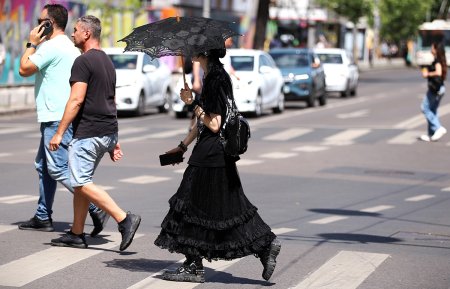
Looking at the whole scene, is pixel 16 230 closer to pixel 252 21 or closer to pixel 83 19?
pixel 83 19

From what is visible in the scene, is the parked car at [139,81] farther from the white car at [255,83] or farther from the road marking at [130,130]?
the road marking at [130,130]

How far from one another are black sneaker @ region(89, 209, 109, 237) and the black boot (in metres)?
2.00

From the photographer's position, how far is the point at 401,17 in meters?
82.9

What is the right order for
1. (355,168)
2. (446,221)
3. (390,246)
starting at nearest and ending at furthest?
(390,246) < (446,221) < (355,168)

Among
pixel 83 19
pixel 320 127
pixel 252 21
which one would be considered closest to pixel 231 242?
pixel 83 19

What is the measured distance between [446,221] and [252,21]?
55.9m

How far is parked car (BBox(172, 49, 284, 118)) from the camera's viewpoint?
90.7 ft

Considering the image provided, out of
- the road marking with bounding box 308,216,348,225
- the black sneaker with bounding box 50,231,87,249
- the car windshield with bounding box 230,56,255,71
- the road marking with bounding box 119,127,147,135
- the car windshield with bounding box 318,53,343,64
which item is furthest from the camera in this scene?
the car windshield with bounding box 318,53,343,64

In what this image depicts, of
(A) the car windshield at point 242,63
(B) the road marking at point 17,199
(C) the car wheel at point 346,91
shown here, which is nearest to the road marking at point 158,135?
(A) the car windshield at point 242,63

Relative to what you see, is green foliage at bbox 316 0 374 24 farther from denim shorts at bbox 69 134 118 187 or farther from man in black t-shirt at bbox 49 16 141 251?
denim shorts at bbox 69 134 118 187

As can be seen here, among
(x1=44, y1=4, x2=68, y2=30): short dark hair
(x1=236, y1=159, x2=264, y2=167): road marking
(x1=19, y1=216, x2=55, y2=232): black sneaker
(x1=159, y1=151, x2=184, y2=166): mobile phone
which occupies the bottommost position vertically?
(x1=236, y1=159, x2=264, y2=167): road marking

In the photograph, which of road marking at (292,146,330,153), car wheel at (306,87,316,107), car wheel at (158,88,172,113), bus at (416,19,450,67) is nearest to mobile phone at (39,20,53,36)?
road marking at (292,146,330,153)

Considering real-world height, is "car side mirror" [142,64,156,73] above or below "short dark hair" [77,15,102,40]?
below

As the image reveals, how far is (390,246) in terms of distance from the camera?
10070mm
